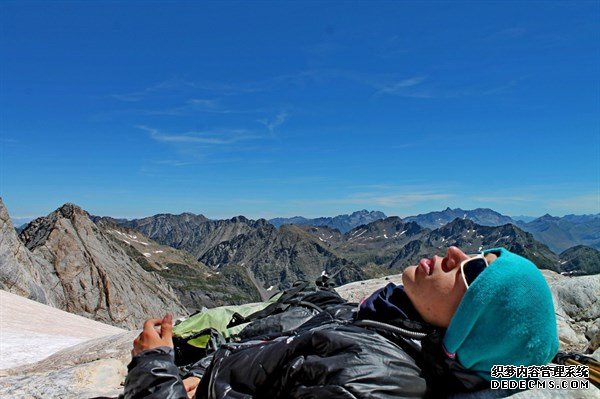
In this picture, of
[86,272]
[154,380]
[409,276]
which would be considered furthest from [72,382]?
[86,272]

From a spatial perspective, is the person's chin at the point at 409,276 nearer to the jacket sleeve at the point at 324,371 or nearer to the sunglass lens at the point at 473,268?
the sunglass lens at the point at 473,268

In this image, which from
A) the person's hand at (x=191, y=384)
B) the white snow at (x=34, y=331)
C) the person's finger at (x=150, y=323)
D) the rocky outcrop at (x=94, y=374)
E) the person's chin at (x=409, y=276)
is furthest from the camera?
the white snow at (x=34, y=331)

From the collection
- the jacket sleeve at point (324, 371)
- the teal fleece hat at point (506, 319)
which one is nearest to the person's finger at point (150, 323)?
the jacket sleeve at point (324, 371)

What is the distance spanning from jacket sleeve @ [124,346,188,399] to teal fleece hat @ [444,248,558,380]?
2.91 m

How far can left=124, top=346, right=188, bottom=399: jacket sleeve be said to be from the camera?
4707 millimetres

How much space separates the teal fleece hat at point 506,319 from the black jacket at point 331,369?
0.37 m

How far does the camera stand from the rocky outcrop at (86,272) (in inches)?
3201

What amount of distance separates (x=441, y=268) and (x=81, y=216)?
396 feet

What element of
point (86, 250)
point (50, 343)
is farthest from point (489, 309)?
point (86, 250)

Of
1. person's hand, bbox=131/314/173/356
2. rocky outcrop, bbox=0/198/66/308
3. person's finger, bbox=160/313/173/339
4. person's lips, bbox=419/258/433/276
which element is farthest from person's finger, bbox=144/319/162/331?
rocky outcrop, bbox=0/198/66/308

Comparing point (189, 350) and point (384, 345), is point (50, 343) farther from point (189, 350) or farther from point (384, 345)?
point (384, 345)

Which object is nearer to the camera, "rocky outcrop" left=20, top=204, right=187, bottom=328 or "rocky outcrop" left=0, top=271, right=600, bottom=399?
"rocky outcrop" left=0, top=271, right=600, bottom=399

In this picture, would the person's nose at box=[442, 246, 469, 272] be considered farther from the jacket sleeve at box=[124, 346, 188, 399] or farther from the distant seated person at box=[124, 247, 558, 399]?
the jacket sleeve at box=[124, 346, 188, 399]

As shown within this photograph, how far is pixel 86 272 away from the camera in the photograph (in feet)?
289
